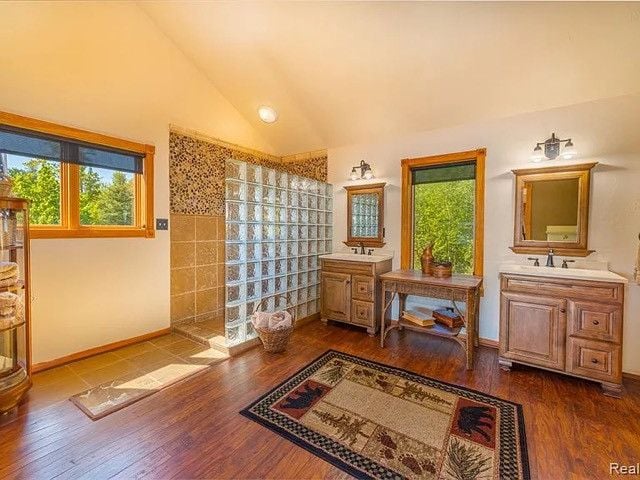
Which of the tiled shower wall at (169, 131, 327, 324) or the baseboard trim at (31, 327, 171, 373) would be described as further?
the tiled shower wall at (169, 131, 327, 324)

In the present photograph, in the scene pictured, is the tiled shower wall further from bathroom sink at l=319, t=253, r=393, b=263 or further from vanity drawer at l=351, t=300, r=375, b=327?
vanity drawer at l=351, t=300, r=375, b=327

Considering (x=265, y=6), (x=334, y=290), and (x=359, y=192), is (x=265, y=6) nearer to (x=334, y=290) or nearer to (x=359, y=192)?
(x=359, y=192)

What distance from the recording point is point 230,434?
5.39 feet

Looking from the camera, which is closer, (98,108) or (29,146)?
(29,146)

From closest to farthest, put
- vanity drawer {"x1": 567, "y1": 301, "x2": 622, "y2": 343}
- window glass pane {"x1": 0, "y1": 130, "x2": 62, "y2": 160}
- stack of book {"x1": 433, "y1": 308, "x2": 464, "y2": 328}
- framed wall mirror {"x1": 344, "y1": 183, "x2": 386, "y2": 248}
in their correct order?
vanity drawer {"x1": 567, "y1": 301, "x2": 622, "y2": 343} < window glass pane {"x1": 0, "y1": 130, "x2": 62, "y2": 160} < stack of book {"x1": 433, "y1": 308, "x2": 464, "y2": 328} < framed wall mirror {"x1": 344, "y1": 183, "x2": 386, "y2": 248}

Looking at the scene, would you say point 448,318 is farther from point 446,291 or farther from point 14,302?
point 14,302

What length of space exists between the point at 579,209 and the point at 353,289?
2.13 m

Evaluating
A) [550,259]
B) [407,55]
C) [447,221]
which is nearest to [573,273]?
[550,259]

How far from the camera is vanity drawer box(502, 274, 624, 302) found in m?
2.03

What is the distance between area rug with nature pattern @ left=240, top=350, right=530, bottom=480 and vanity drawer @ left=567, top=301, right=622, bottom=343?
768 mm

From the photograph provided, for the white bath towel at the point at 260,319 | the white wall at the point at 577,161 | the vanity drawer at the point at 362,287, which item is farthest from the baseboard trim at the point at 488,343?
the white bath towel at the point at 260,319

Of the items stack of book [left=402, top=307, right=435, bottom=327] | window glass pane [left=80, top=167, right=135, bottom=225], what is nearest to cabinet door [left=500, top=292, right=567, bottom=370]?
stack of book [left=402, top=307, right=435, bottom=327]

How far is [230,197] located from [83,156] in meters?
1.33

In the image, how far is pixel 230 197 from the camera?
252 cm
